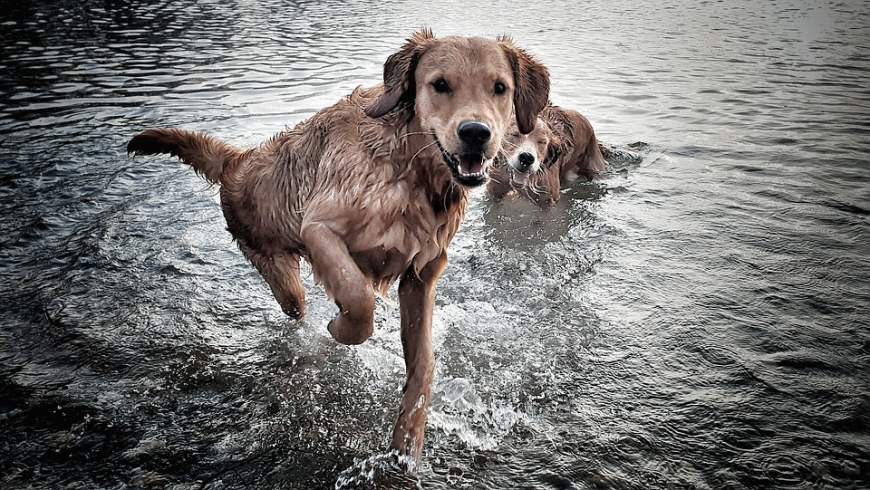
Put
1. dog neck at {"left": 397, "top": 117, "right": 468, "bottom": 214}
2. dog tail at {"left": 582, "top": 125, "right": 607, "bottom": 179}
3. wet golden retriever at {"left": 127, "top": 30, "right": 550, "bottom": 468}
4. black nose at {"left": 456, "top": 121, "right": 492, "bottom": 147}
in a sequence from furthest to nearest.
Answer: dog tail at {"left": 582, "top": 125, "right": 607, "bottom": 179}, dog neck at {"left": 397, "top": 117, "right": 468, "bottom": 214}, wet golden retriever at {"left": 127, "top": 30, "right": 550, "bottom": 468}, black nose at {"left": 456, "top": 121, "right": 492, "bottom": 147}

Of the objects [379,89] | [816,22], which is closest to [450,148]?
[379,89]

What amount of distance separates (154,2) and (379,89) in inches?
915

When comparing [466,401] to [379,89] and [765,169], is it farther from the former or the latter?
[765,169]

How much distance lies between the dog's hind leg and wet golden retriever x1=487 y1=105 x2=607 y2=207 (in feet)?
8.42

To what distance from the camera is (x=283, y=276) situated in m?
4.40

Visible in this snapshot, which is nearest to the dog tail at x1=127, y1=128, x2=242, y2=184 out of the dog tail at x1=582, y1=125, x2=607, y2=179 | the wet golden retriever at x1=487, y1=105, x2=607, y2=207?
the wet golden retriever at x1=487, y1=105, x2=607, y2=207

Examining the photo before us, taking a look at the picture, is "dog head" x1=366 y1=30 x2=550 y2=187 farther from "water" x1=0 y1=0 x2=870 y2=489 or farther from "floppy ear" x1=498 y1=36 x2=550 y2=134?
"water" x1=0 y1=0 x2=870 y2=489

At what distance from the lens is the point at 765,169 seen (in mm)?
7727

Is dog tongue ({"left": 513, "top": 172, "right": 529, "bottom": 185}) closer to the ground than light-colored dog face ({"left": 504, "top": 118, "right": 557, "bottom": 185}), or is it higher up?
closer to the ground

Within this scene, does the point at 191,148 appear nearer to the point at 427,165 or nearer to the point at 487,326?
the point at 427,165

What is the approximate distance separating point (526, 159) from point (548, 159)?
33.1 inches

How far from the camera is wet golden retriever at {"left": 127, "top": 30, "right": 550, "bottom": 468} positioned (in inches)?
122

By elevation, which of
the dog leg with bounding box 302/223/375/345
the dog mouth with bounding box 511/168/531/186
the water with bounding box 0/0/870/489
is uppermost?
the dog leg with bounding box 302/223/375/345

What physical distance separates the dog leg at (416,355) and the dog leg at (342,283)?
0.36m
